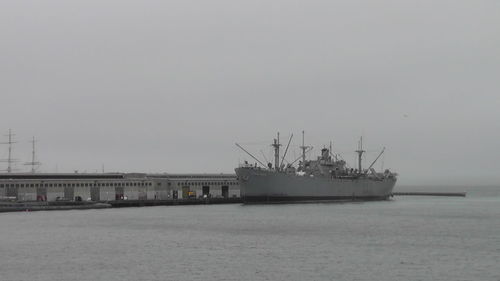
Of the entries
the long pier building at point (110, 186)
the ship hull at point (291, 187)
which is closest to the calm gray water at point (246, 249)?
the ship hull at point (291, 187)

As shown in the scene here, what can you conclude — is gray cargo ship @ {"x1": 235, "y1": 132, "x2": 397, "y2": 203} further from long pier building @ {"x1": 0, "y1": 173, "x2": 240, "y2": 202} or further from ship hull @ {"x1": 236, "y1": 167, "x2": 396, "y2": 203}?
long pier building @ {"x1": 0, "y1": 173, "x2": 240, "y2": 202}

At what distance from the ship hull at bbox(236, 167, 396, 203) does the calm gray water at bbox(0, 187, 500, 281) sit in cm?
3459

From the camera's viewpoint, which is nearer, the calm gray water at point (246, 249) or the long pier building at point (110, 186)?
the calm gray water at point (246, 249)

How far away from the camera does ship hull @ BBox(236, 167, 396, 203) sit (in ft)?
370

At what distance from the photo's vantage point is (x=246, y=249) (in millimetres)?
50344

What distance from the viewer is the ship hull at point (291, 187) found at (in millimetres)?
112625

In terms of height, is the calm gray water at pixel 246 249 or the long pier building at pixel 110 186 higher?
the long pier building at pixel 110 186

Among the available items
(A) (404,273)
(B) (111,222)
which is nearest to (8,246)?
(B) (111,222)

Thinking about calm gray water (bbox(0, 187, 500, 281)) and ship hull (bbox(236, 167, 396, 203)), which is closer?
calm gray water (bbox(0, 187, 500, 281))

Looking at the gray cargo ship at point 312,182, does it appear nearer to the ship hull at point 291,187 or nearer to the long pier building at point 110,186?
the ship hull at point 291,187

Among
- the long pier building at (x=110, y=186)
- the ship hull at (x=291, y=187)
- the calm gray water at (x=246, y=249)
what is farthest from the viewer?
the long pier building at (x=110, y=186)

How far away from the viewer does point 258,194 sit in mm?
113438

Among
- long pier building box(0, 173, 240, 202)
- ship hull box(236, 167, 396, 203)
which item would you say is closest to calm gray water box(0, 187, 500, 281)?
ship hull box(236, 167, 396, 203)

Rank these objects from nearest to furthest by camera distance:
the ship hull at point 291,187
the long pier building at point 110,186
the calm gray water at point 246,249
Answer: the calm gray water at point 246,249
the ship hull at point 291,187
the long pier building at point 110,186
